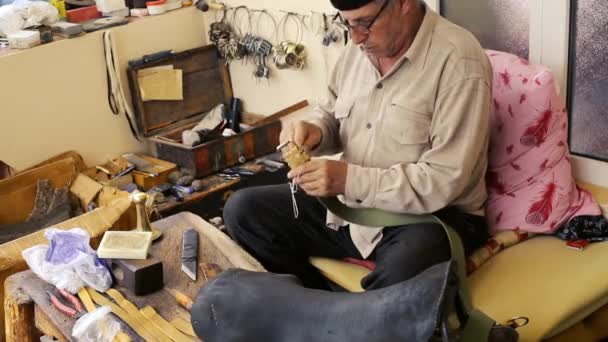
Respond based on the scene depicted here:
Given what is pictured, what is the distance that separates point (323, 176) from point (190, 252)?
1.32 feet

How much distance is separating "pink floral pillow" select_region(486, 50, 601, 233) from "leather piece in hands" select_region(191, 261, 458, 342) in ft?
2.39

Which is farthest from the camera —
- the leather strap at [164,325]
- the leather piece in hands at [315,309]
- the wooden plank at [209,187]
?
the wooden plank at [209,187]

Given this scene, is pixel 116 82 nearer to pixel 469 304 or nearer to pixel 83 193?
pixel 83 193

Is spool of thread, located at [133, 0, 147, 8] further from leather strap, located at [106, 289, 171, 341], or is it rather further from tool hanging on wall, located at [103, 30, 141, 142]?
leather strap, located at [106, 289, 171, 341]

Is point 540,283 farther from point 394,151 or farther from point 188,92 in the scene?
point 188,92

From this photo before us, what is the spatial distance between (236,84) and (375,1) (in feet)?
5.61

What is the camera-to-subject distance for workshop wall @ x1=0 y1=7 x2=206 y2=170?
2797mm

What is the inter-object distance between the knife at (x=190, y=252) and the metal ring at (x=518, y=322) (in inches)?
28.8

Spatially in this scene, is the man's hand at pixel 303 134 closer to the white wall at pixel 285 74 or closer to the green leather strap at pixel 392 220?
the green leather strap at pixel 392 220

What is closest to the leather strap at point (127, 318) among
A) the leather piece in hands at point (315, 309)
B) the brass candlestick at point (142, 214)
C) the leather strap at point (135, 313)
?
the leather strap at point (135, 313)

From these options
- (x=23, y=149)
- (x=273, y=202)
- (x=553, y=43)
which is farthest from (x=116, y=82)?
(x=553, y=43)

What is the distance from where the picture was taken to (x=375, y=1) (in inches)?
65.5

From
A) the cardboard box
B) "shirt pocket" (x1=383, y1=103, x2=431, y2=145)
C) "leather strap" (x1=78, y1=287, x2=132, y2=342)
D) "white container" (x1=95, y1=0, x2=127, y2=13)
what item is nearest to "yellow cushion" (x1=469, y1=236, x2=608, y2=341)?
"shirt pocket" (x1=383, y1=103, x2=431, y2=145)

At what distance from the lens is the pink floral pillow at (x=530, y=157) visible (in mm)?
1859
